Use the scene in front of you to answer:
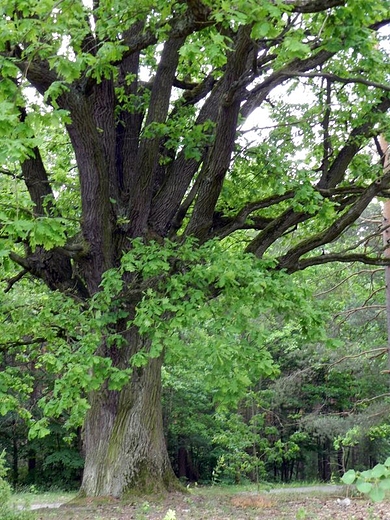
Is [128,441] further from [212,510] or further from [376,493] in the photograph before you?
[376,493]

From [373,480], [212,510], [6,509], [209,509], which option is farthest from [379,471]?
→ [209,509]

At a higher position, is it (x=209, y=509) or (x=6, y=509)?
(x=6, y=509)

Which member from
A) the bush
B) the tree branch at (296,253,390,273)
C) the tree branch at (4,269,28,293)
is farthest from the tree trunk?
the bush

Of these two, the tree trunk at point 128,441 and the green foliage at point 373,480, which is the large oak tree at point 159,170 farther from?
the green foliage at point 373,480

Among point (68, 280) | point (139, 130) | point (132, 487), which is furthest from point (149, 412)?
point (139, 130)

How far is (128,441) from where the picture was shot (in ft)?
26.8

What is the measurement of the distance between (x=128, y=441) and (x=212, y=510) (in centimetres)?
185

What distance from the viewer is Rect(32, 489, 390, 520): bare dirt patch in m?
6.14

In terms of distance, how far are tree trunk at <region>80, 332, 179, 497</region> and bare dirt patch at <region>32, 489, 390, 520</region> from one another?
36 centimetres

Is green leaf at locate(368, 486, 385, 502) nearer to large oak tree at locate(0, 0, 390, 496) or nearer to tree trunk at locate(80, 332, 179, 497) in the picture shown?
large oak tree at locate(0, 0, 390, 496)

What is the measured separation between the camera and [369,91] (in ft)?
26.2

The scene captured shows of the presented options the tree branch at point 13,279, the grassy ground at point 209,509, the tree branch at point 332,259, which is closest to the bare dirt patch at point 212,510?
the grassy ground at point 209,509

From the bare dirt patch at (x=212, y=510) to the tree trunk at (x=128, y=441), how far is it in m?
0.36

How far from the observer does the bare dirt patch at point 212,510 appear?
614 centimetres
